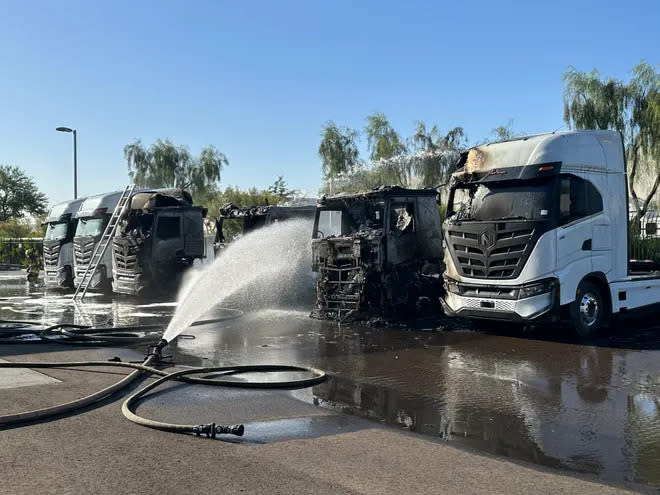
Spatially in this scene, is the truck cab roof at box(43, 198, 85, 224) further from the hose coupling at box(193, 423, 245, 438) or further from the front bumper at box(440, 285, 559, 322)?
the hose coupling at box(193, 423, 245, 438)

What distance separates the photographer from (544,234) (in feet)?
33.9

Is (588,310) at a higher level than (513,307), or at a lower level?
lower

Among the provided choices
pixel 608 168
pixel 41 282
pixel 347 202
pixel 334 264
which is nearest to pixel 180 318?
pixel 334 264

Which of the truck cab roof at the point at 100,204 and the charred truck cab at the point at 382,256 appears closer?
the charred truck cab at the point at 382,256

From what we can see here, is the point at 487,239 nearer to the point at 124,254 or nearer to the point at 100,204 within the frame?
the point at 124,254

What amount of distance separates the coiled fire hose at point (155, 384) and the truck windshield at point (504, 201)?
169 inches

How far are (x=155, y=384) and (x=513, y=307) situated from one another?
18.8 ft

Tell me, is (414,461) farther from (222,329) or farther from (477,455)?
(222,329)

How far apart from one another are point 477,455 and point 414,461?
555 mm

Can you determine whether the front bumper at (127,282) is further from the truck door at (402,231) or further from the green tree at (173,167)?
the green tree at (173,167)

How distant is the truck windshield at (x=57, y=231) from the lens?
933 inches

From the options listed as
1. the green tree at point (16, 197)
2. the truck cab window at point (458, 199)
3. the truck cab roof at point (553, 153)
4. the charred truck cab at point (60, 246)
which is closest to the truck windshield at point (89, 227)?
the charred truck cab at point (60, 246)

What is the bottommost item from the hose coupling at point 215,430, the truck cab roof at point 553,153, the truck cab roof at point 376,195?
the hose coupling at point 215,430

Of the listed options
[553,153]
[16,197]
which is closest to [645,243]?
[553,153]
